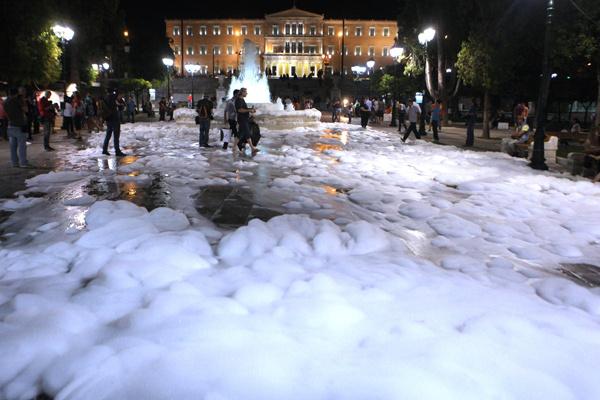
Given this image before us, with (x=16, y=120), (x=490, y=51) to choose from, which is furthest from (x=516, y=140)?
(x=16, y=120)

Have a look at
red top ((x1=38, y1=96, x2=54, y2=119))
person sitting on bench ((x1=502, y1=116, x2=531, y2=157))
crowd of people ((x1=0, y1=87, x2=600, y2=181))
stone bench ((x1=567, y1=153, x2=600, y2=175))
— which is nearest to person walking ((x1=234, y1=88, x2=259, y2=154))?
crowd of people ((x1=0, y1=87, x2=600, y2=181))

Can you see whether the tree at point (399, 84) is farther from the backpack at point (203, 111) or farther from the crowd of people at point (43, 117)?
the backpack at point (203, 111)

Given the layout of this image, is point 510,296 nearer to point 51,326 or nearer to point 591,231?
point 591,231

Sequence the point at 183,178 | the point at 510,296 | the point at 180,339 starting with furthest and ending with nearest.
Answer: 1. the point at 183,178
2. the point at 510,296
3. the point at 180,339

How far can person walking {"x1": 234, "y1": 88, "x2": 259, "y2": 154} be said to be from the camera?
1179cm

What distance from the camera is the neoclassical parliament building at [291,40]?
9806 centimetres

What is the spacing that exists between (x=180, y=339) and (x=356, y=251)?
2247 millimetres

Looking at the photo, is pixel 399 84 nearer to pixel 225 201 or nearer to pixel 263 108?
pixel 263 108

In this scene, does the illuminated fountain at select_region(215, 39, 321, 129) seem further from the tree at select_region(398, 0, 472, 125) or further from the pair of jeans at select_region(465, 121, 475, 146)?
the pair of jeans at select_region(465, 121, 475, 146)

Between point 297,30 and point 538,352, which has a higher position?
point 297,30

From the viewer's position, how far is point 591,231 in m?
5.59

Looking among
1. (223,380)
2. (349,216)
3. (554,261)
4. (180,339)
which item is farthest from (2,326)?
(554,261)

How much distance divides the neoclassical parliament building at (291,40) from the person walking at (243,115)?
88112 mm

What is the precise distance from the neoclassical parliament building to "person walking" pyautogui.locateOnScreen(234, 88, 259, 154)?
8811 cm
